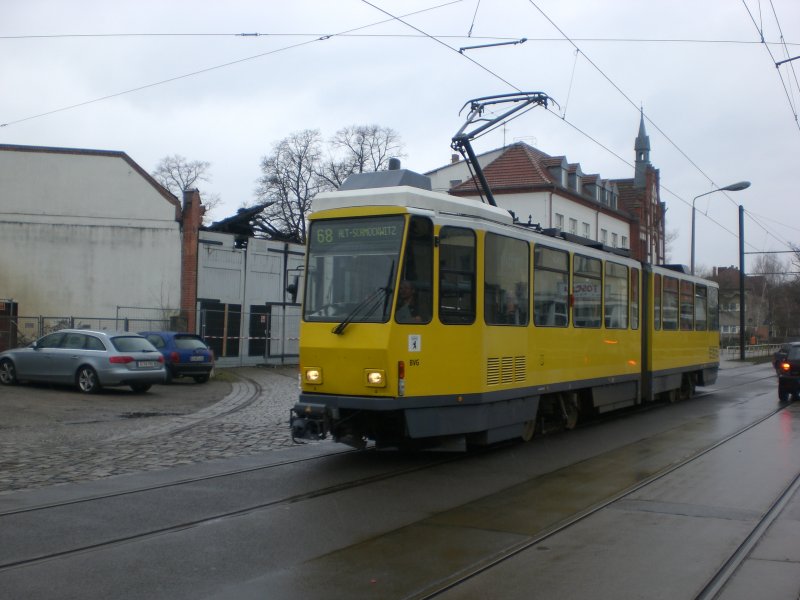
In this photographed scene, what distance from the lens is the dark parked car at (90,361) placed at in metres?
19.3

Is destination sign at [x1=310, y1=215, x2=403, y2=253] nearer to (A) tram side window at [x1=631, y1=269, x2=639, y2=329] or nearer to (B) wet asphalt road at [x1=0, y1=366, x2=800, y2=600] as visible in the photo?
(B) wet asphalt road at [x1=0, y1=366, x2=800, y2=600]

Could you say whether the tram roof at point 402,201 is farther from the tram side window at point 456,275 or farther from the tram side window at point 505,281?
the tram side window at point 505,281

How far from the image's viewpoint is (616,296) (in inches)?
627

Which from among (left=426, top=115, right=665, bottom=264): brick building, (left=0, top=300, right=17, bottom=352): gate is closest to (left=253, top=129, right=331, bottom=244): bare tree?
(left=426, top=115, right=665, bottom=264): brick building

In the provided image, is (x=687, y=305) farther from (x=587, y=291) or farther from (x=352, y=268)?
(x=352, y=268)

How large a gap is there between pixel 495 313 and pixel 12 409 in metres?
10.1

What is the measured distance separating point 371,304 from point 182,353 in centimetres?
1477

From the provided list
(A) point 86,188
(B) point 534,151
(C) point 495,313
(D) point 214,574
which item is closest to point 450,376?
(C) point 495,313

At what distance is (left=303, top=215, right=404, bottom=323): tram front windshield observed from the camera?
1007 centimetres

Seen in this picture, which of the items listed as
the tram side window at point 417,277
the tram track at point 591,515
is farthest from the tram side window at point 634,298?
the tram side window at point 417,277

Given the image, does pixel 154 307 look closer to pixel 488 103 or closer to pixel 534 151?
pixel 488 103

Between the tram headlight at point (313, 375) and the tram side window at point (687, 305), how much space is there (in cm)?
1271

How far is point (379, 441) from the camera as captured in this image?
1101 cm

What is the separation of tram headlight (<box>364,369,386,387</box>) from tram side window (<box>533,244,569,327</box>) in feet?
10.6
